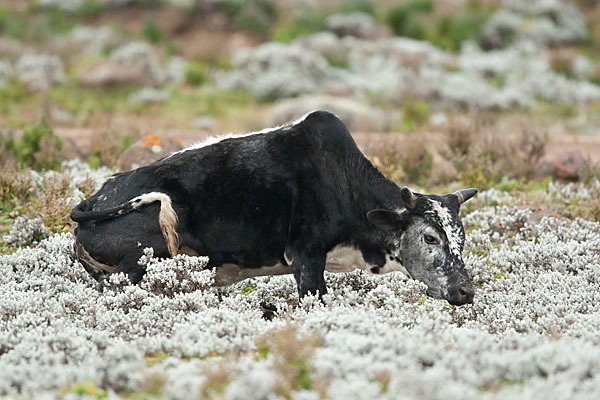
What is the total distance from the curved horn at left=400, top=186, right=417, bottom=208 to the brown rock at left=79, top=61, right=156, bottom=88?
1664cm

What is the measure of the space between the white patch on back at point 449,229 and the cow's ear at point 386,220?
1.13 ft

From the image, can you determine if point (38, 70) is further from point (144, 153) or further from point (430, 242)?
point (430, 242)

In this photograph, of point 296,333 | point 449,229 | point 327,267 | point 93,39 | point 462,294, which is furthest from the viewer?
point 93,39

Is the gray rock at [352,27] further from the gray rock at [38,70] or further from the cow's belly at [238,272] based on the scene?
the cow's belly at [238,272]

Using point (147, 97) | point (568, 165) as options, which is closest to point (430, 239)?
point (568, 165)

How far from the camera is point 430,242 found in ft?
22.4

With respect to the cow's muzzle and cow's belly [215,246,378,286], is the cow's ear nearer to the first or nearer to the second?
cow's belly [215,246,378,286]

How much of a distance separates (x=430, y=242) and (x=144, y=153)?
19.5 feet

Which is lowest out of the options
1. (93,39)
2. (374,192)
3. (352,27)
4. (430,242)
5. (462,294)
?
(462,294)

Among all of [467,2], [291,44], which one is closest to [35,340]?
[291,44]

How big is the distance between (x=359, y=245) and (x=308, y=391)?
9.13 ft

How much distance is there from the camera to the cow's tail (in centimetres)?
682

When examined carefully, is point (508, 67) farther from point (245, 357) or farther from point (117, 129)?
point (245, 357)

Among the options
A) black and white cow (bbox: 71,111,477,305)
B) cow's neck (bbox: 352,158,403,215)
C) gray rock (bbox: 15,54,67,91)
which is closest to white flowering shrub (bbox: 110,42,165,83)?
gray rock (bbox: 15,54,67,91)
